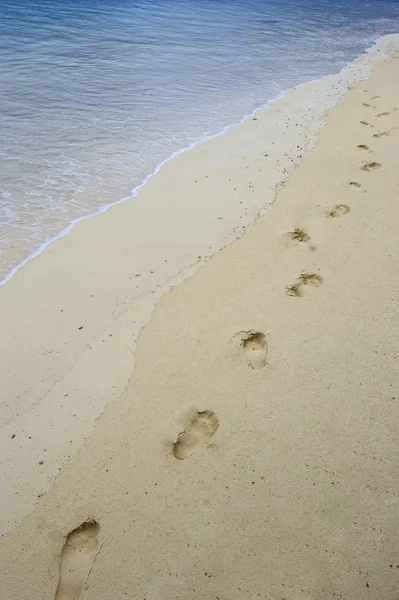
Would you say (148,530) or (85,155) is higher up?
(85,155)

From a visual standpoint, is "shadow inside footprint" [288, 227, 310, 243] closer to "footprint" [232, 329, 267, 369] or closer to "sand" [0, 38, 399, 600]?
"sand" [0, 38, 399, 600]

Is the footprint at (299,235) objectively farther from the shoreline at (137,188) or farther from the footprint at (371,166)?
the shoreline at (137,188)

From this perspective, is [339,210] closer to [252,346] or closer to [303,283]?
[303,283]

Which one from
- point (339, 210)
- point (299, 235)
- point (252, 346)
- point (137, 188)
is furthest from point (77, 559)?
point (137, 188)

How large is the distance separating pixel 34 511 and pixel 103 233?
2483 millimetres

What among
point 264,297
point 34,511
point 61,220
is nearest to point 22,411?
point 34,511

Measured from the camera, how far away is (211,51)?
9602 millimetres

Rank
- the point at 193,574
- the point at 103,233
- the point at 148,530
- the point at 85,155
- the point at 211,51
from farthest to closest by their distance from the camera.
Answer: the point at 211,51, the point at 85,155, the point at 103,233, the point at 148,530, the point at 193,574

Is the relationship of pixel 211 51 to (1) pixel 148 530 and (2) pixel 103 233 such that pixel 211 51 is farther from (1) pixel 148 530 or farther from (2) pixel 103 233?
(1) pixel 148 530

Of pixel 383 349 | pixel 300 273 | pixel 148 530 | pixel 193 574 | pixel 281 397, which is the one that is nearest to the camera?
pixel 193 574

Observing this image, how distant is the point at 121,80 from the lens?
7.75m

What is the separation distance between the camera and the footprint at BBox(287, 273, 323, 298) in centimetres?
313

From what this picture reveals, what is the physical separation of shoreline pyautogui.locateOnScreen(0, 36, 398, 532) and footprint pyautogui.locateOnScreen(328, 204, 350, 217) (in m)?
0.63

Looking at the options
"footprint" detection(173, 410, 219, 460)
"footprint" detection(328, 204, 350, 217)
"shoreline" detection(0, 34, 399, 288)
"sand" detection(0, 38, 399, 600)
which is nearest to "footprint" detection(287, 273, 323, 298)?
"sand" detection(0, 38, 399, 600)
